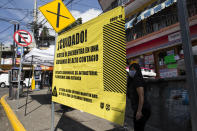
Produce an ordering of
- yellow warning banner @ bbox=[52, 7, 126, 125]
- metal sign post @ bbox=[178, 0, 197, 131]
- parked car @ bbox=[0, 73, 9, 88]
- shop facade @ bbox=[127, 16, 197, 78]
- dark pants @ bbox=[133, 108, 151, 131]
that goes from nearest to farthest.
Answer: metal sign post @ bbox=[178, 0, 197, 131] < yellow warning banner @ bbox=[52, 7, 126, 125] < dark pants @ bbox=[133, 108, 151, 131] < shop facade @ bbox=[127, 16, 197, 78] < parked car @ bbox=[0, 73, 9, 88]

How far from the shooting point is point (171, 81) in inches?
149

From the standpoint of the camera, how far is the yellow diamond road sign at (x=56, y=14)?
10.0 ft

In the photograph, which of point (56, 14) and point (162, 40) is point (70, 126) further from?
point (162, 40)

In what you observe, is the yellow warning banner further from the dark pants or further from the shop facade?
the shop facade

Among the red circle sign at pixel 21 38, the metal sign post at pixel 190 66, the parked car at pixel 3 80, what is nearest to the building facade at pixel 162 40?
the metal sign post at pixel 190 66

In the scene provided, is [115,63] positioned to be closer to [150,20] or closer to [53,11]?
[53,11]

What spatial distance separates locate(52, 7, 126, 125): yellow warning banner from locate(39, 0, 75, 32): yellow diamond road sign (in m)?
0.35

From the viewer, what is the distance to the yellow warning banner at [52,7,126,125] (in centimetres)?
190

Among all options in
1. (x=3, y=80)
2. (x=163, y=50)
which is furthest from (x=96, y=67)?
(x=3, y=80)

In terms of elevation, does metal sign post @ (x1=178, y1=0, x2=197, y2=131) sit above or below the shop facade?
below

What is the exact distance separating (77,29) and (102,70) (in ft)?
3.68

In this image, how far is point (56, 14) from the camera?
3.16 m

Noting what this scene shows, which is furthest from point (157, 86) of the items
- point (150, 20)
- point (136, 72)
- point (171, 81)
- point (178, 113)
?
point (150, 20)

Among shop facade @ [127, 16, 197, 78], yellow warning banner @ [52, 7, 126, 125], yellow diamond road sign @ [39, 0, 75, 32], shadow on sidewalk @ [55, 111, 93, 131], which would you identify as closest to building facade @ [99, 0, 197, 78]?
shop facade @ [127, 16, 197, 78]
